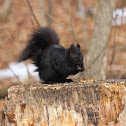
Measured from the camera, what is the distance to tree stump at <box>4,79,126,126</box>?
9.15 feet

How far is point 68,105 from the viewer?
279cm

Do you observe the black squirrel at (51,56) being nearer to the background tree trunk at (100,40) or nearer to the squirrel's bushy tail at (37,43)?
the squirrel's bushy tail at (37,43)

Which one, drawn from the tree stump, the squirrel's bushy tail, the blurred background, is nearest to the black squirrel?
the squirrel's bushy tail

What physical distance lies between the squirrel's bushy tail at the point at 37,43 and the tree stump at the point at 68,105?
91cm

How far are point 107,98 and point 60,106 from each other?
0.50m

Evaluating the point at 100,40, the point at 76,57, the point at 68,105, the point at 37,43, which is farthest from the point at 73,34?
the point at 68,105

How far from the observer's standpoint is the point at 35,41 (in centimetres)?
378

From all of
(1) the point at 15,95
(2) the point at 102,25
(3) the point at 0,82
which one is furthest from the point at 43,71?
(3) the point at 0,82

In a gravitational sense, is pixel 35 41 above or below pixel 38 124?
above

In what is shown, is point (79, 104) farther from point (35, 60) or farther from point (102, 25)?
point (102, 25)

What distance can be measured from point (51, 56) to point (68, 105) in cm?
93

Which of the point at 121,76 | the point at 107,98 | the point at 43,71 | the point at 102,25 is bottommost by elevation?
the point at 107,98

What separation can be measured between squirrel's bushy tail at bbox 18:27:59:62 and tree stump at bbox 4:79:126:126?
912 mm

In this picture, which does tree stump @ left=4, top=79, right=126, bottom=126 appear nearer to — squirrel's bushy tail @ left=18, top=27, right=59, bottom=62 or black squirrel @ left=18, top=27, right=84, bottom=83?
black squirrel @ left=18, top=27, right=84, bottom=83
